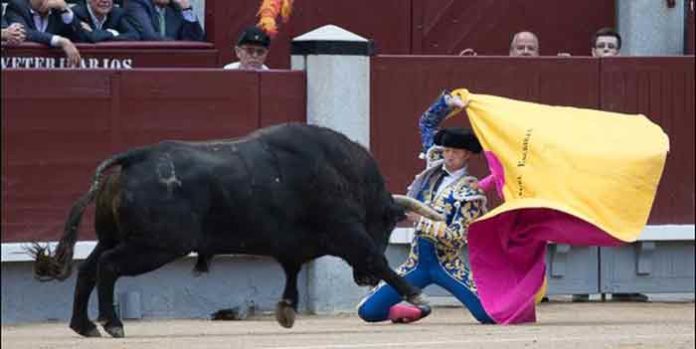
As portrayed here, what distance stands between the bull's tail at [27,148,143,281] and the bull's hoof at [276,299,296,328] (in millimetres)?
1026

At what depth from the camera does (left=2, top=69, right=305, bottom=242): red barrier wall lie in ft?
42.7

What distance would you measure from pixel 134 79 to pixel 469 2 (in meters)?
3.75

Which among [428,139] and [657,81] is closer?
[428,139]

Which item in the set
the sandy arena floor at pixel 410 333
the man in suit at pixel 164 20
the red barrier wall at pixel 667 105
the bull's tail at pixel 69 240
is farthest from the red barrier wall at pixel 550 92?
the bull's tail at pixel 69 240

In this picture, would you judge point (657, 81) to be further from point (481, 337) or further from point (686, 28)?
point (481, 337)

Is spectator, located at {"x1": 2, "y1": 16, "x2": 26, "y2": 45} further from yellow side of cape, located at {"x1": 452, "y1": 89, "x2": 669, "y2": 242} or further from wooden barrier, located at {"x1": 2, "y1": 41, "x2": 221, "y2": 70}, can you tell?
yellow side of cape, located at {"x1": 452, "y1": 89, "x2": 669, "y2": 242}

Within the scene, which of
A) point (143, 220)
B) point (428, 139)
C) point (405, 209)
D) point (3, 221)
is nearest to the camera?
point (143, 220)

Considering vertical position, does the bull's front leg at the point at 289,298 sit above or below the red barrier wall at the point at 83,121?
below

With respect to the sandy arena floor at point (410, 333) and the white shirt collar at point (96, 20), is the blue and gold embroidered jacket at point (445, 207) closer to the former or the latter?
the sandy arena floor at point (410, 333)

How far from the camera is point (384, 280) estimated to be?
433 inches

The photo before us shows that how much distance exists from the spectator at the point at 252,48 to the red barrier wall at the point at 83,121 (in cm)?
11

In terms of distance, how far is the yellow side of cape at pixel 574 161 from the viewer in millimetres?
11844

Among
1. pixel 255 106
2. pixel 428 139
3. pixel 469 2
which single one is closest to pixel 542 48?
pixel 469 2

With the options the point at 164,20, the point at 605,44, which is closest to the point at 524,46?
the point at 605,44
